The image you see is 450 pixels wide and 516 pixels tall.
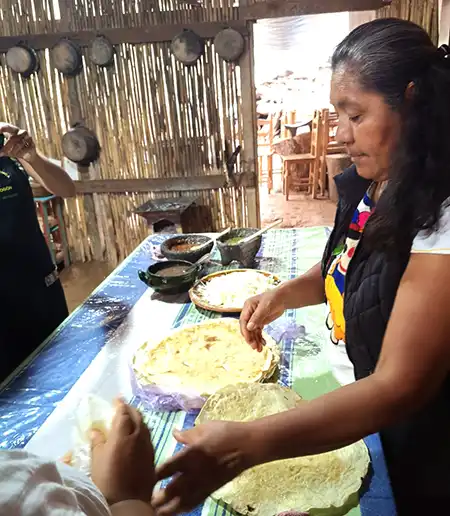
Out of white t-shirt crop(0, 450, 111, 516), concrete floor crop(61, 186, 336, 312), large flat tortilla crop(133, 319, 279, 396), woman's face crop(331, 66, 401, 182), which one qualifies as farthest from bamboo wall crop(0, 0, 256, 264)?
white t-shirt crop(0, 450, 111, 516)

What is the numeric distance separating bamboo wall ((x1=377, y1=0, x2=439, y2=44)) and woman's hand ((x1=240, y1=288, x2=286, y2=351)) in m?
2.90

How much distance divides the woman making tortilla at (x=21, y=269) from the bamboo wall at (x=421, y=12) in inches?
119

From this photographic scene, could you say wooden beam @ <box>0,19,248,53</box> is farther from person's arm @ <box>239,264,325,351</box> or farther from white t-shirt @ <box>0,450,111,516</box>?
white t-shirt @ <box>0,450,111,516</box>

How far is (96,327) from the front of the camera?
183 centimetres

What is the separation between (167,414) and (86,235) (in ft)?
13.5

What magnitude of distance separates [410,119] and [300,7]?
3.56 m

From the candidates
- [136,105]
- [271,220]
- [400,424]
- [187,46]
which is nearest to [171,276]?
[400,424]

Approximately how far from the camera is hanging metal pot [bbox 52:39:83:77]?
4367mm

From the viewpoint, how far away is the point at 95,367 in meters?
1.55

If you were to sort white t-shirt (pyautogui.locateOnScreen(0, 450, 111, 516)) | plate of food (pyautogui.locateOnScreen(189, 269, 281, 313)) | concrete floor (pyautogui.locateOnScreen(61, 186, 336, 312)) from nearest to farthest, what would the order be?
white t-shirt (pyautogui.locateOnScreen(0, 450, 111, 516)), plate of food (pyautogui.locateOnScreen(189, 269, 281, 313)), concrete floor (pyautogui.locateOnScreen(61, 186, 336, 312))

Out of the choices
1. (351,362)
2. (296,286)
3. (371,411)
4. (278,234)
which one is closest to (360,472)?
(371,411)

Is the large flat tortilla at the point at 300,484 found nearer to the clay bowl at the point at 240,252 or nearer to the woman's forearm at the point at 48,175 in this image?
the clay bowl at the point at 240,252

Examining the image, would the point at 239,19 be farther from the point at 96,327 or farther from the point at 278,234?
the point at 96,327

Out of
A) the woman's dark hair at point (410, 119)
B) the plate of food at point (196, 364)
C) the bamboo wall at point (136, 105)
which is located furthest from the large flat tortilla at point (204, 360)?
the bamboo wall at point (136, 105)
